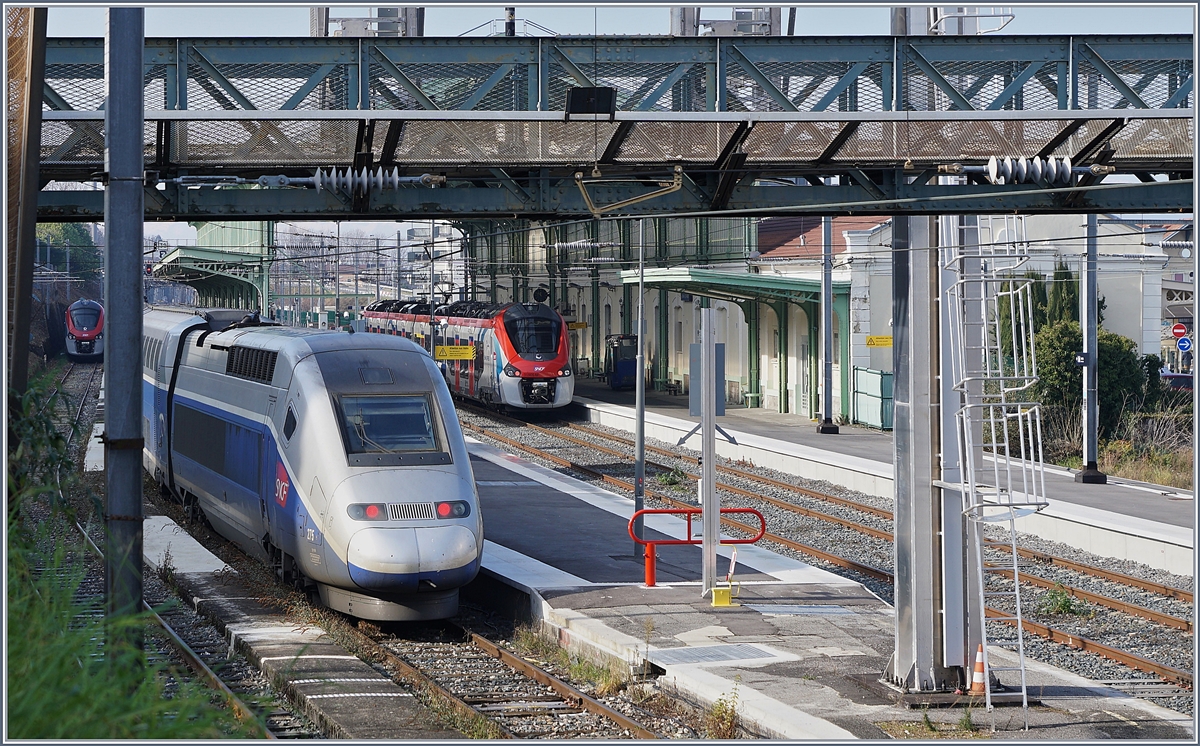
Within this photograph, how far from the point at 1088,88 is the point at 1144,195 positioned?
2.47 metres

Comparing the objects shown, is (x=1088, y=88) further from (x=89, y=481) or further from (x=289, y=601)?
(x=89, y=481)

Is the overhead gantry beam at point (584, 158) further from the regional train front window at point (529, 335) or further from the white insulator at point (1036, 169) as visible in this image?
the regional train front window at point (529, 335)

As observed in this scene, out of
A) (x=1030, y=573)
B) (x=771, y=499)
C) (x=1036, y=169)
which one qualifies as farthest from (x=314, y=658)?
(x=771, y=499)

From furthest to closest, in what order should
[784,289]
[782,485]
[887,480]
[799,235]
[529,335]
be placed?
[799,235] → [529,335] → [784,289] → [782,485] → [887,480]

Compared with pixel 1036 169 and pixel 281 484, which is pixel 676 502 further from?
pixel 1036 169

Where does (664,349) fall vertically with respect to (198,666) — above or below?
above

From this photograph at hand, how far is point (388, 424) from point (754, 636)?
13.8 ft

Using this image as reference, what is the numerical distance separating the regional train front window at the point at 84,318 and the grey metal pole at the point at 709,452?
44723 mm

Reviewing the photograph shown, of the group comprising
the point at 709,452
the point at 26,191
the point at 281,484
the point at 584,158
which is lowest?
the point at 281,484

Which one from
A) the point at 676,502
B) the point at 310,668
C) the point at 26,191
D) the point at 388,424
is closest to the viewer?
the point at 26,191

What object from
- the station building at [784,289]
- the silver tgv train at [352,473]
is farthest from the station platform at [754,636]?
the station building at [784,289]

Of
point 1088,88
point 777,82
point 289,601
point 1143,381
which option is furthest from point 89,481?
point 1143,381

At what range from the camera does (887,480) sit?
71.3 ft

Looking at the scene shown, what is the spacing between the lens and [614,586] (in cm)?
1391
